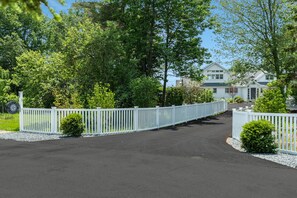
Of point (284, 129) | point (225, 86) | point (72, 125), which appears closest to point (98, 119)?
point (72, 125)

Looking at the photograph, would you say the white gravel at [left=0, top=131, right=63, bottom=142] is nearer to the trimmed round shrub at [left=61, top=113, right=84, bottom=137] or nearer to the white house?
the trimmed round shrub at [left=61, top=113, right=84, bottom=137]

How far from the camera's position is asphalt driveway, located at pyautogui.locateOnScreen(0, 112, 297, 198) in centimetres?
508

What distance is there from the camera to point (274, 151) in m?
8.53

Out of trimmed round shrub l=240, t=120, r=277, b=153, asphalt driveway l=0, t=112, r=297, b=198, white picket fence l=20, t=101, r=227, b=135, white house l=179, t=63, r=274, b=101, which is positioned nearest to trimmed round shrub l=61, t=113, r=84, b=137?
white picket fence l=20, t=101, r=227, b=135

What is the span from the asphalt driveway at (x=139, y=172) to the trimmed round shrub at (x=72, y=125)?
7.02 ft

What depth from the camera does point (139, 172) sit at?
6.37 m

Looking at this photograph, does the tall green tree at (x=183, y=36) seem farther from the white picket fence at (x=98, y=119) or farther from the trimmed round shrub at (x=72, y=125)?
the trimmed round shrub at (x=72, y=125)

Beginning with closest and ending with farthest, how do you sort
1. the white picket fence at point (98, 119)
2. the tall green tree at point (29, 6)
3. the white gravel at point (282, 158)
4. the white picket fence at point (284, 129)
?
1. the tall green tree at point (29, 6)
2. the white gravel at point (282, 158)
3. the white picket fence at point (284, 129)
4. the white picket fence at point (98, 119)

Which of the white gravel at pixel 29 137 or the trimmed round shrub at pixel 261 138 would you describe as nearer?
the trimmed round shrub at pixel 261 138

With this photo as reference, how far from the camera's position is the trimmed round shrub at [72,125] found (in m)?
12.2

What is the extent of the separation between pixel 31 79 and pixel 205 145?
11.7 metres

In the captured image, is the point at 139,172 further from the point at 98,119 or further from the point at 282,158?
the point at 98,119

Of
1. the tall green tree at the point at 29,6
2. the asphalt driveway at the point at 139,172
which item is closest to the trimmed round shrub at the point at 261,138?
the asphalt driveway at the point at 139,172

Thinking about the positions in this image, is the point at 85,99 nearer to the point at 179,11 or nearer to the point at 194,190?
the point at 179,11
